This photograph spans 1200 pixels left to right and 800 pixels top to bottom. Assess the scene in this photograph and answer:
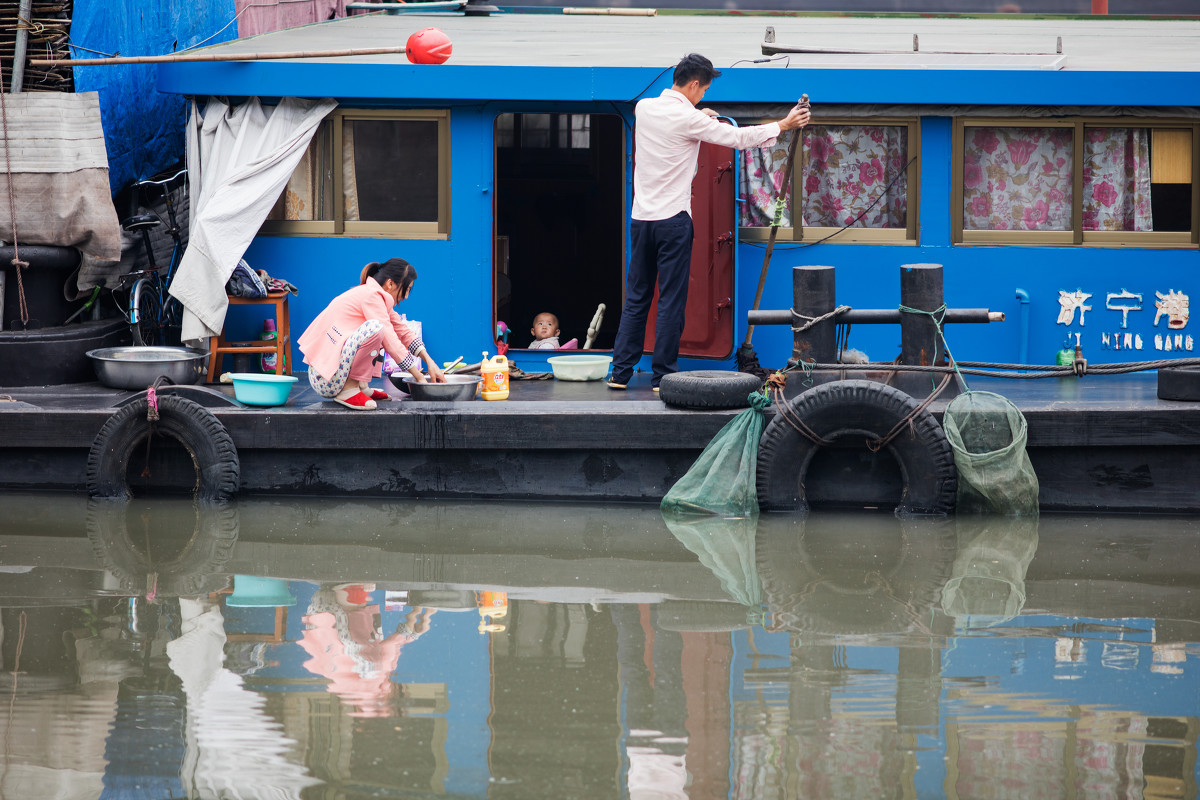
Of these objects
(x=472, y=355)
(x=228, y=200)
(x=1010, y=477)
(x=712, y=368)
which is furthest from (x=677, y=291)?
(x=228, y=200)

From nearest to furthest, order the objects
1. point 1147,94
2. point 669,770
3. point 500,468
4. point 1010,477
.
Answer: point 669,770 < point 1010,477 < point 500,468 < point 1147,94

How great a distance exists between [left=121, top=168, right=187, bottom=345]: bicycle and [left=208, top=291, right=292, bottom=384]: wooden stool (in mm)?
570

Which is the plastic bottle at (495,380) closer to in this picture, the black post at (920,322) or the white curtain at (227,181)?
the white curtain at (227,181)

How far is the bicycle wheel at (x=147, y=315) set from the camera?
28.6ft

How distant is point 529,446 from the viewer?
752 cm

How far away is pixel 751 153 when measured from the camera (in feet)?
28.7

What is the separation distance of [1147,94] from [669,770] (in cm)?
614

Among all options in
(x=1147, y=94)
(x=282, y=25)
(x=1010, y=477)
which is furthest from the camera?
(x=282, y=25)

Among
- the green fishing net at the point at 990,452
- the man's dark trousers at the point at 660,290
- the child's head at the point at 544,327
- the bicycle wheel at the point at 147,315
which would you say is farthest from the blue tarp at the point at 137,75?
the green fishing net at the point at 990,452

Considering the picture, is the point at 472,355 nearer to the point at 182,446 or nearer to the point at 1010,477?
the point at 182,446

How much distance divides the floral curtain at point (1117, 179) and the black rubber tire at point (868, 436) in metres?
2.39

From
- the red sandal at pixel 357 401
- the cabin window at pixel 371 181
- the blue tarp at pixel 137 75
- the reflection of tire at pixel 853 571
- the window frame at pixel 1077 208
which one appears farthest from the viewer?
the blue tarp at pixel 137 75

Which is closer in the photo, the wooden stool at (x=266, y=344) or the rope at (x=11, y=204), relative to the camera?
the rope at (x=11, y=204)

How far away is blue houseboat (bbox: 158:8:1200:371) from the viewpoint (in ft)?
27.6
